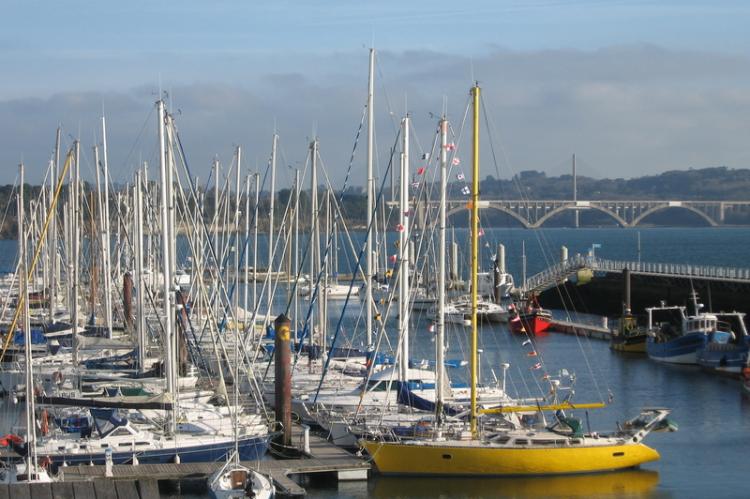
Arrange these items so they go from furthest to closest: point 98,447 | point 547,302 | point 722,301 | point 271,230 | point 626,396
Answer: point 547,302 < point 722,301 < point 271,230 < point 626,396 < point 98,447

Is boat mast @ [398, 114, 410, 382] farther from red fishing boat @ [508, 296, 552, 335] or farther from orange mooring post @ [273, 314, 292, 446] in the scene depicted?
red fishing boat @ [508, 296, 552, 335]

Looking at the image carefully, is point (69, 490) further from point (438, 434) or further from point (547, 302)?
point (547, 302)

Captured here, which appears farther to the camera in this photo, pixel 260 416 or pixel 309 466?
pixel 260 416

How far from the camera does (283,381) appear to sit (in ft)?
94.4

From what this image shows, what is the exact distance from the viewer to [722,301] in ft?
202

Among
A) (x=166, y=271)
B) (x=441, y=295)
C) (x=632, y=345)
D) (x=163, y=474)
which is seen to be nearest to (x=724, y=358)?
(x=632, y=345)

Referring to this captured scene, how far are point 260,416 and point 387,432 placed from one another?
2.93 m

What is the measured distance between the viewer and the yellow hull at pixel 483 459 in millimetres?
26500

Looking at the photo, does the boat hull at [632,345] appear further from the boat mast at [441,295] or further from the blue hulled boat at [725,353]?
the boat mast at [441,295]

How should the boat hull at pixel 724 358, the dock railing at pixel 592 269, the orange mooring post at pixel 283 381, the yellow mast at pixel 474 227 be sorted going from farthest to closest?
the dock railing at pixel 592 269 → the boat hull at pixel 724 358 → the orange mooring post at pixel 283 381 → the yellow mast at pixel 474 227

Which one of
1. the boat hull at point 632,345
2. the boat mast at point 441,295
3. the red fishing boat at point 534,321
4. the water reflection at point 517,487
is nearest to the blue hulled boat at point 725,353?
the boat hull at point 632,345

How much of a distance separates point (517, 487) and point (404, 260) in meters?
7.55

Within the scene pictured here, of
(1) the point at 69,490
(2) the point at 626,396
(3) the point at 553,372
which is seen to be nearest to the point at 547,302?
(3) the point at 553,372

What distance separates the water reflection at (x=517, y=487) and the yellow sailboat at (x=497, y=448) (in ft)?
0.55
